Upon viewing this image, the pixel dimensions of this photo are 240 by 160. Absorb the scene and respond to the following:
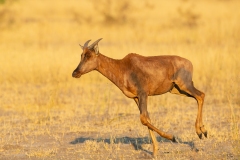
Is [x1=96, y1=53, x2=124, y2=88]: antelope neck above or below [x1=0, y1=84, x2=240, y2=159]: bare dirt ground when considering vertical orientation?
above

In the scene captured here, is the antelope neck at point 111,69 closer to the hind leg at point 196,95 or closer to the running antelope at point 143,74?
the running antelope at point 143,74

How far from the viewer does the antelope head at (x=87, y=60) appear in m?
8.77

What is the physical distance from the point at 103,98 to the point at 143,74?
509 cm

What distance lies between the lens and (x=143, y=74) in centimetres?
894

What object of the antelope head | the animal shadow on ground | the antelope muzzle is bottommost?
the animal shadow on ground

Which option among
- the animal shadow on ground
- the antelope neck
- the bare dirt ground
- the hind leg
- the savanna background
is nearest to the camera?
the antelope neck

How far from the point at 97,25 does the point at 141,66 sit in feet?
60.0

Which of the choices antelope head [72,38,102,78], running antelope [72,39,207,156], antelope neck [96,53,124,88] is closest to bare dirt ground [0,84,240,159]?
running antelope [72,39,207,156]

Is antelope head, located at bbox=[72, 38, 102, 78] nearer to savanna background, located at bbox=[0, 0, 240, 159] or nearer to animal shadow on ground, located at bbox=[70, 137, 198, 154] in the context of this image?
savanna background, located at bbox=[0, 0, 240, 159]

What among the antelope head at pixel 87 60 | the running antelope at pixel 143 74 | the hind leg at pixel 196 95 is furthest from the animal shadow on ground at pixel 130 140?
the antelope head at pixel 87 60

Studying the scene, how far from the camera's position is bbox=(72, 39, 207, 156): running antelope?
8758 mm

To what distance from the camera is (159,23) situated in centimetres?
2836

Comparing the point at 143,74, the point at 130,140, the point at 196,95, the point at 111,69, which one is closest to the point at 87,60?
the point at 111,69

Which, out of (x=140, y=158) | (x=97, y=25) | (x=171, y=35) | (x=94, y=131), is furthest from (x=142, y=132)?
(x=97, y=25)
